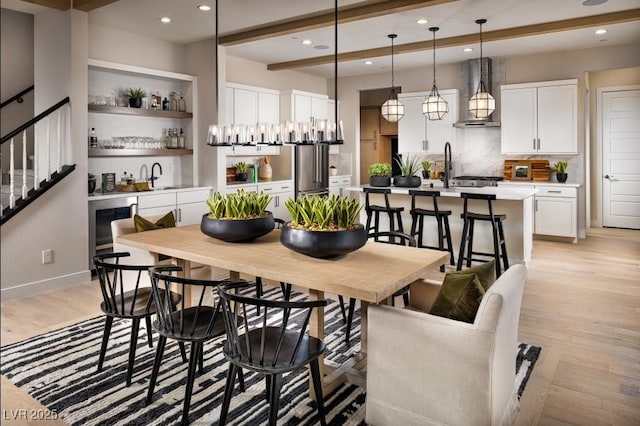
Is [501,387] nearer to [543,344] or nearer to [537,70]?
[543,344]

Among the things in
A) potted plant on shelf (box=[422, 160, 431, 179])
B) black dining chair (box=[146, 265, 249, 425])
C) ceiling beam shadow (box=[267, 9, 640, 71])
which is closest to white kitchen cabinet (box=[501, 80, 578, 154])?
potted plant on shelf (box=[422, 160, 431, 179])

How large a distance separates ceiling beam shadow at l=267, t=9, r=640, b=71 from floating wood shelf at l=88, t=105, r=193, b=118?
227cm

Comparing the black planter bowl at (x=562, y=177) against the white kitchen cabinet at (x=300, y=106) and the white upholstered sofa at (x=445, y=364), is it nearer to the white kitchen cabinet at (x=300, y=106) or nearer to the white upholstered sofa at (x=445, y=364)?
the white kitchen cabinet at (x=300, y=106)

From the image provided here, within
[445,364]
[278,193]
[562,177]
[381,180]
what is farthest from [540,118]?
[445,364]

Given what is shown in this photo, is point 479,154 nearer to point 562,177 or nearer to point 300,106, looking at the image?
point 562,177

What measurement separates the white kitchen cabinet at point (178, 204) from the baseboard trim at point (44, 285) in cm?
92

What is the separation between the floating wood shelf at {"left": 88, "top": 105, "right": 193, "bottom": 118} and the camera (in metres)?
5.30

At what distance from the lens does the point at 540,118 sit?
23.9 feet

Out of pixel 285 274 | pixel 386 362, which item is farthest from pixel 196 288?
pixel 386 362

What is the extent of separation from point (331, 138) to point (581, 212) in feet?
17.7

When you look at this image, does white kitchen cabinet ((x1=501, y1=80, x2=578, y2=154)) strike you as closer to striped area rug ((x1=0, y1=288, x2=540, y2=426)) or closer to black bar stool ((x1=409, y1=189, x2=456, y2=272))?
black bar stool ((x1=409, y1=189, x2=456, y2=272))

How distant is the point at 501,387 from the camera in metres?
2.13

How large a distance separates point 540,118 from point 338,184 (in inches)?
138

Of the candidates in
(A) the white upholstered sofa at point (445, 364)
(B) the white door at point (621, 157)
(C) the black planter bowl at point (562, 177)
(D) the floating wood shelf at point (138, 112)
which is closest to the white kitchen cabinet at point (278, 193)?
(D) the floating wood shelf at point (138, 112)
